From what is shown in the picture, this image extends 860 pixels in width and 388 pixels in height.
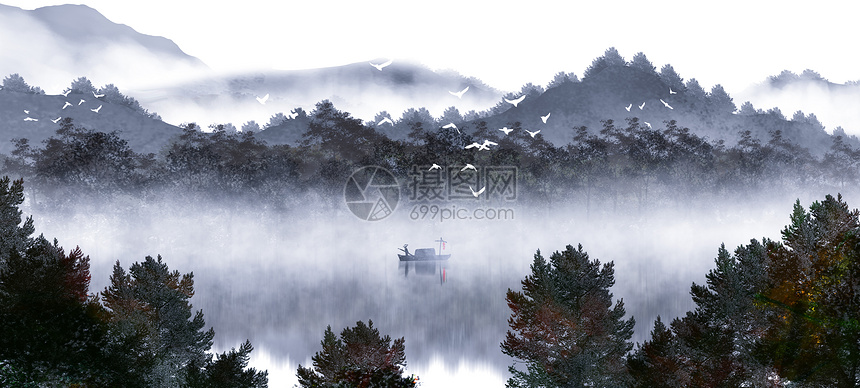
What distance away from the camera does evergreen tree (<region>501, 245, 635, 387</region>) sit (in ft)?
89.6

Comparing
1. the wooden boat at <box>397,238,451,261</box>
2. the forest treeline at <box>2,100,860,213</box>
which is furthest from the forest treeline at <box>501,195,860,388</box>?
the forest treeline at <box>2,100,860,213</box>

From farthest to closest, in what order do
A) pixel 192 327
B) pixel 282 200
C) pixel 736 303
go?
pixel 282 200 < pixel 192 327 < pixel 736 303

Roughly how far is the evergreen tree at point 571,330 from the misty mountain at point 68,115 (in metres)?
160

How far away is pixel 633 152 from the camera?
112750mm

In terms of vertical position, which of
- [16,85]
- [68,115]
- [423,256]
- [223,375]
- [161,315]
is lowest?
[223,375]

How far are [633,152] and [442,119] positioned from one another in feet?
277

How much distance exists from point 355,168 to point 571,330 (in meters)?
78.9

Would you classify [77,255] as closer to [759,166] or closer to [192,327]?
[192,327]

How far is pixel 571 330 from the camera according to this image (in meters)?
27.2

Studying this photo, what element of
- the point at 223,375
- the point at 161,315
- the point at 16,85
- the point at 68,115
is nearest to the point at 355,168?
the point at 161,315

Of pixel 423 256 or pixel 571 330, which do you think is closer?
pixel 571 330

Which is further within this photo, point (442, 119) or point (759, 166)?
point (442, 119)

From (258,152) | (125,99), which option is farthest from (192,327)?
(125,99)

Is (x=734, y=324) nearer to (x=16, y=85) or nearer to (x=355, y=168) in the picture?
(x=355, y=168)
